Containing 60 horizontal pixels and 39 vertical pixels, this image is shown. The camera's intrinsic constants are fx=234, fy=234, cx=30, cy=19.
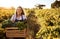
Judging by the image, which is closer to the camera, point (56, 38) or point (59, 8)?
point (56, 38)

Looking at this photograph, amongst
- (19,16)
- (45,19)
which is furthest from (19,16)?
(45,19)

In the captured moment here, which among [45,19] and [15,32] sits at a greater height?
[45,19]

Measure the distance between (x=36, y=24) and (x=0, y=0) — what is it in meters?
0.66

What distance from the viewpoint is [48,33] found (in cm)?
336

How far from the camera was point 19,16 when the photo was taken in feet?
11.6

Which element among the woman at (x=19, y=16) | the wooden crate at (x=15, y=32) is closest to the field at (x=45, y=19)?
the woman at (x=19, y=16)

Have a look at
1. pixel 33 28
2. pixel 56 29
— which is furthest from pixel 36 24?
pixel 56 29

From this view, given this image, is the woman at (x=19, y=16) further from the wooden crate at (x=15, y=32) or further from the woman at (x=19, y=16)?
the wooden crate at (x=15, y=32)

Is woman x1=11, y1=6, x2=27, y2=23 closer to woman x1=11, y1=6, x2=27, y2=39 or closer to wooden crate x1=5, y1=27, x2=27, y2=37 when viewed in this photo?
woman x1=11, y1=6, x2=27, y2=39

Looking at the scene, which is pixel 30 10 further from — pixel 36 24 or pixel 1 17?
pixel 1 17

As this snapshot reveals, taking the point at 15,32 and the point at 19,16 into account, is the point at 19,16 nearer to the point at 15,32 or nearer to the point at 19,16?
the point at 19,16

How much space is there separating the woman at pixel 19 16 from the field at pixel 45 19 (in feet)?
0.19

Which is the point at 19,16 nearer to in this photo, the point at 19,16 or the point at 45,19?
the point at 19,16

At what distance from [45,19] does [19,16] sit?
40cm
